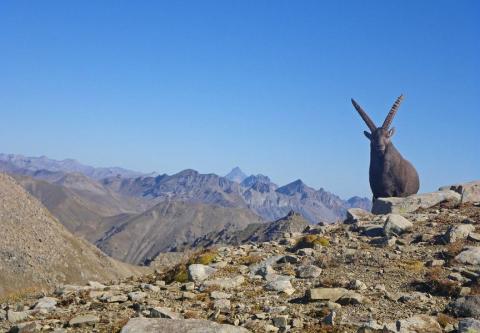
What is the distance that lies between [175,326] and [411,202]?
1771 cm

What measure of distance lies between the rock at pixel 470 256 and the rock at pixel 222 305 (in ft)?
22.9

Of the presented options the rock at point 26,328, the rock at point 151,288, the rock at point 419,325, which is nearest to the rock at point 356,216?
the rock at point 151,288

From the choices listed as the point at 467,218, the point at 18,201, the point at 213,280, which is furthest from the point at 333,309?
the point at 18,201

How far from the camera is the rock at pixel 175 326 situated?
8.92m

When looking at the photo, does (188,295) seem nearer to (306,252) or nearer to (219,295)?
(219,295)

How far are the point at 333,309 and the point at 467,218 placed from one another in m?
11.3

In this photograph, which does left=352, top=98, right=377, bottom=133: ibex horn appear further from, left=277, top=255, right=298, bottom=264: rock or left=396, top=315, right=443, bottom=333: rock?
left=396, top=315, right=443, bottom=333: rock

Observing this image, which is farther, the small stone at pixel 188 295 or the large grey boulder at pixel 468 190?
the large grey boulder at pixel 468 190

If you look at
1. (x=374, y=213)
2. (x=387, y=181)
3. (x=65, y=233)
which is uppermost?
(x=387, y=181)

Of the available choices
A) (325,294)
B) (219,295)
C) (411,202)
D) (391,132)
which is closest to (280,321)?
(325,294)

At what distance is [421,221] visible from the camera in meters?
19.5

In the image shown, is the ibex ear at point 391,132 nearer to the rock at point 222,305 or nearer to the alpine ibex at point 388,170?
the alpine ibex at point 388,170

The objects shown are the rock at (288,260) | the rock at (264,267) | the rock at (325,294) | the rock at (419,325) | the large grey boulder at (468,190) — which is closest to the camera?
the rock at (419,325)

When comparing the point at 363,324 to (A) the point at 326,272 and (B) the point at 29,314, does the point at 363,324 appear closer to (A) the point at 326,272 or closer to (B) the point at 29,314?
(A) the point at 326,272
